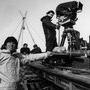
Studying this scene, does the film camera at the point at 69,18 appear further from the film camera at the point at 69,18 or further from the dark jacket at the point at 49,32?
the dark jacket at the point at 49,32

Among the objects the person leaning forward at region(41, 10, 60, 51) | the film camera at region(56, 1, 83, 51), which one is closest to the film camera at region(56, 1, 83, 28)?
the film camera at region(56, 1, 83, 51)

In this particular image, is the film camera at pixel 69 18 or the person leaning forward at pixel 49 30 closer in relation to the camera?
the person leaning forward at pixel 49 30

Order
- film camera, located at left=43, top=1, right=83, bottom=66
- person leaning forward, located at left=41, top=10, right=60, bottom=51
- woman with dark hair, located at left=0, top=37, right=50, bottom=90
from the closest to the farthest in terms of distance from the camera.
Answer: woman with dark hair, located at left=0, top=37, right=50, bottom=90
person leaning forward, located at left=41, top=10, right=60, bottom=51
film camera, located at left=43, top=1, right=83, bottom=66

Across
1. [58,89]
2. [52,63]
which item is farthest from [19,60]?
[52,63]

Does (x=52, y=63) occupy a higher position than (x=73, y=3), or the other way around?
(x=73, y=3)

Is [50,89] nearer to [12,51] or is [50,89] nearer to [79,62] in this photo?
[79,62]

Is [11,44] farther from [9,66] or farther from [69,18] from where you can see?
[69,18]

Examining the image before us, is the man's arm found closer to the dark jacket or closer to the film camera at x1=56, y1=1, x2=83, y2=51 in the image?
the dark jacket

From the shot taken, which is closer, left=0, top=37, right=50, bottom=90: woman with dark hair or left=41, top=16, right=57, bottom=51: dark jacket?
left=0, top=37, right=50, bottom=90: woman with dark hair

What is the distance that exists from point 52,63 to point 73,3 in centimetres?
283

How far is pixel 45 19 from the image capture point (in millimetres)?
6891

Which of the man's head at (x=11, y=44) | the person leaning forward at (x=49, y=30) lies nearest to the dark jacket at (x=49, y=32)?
the person leaning forward at (x=49, y=30)

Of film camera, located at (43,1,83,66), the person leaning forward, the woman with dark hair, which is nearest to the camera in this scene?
the woman with dark hair

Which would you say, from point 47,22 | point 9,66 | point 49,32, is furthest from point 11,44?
point 49,32
